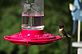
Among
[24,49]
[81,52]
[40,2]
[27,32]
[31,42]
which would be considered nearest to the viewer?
[31,42]

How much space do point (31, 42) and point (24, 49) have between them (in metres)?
4.47

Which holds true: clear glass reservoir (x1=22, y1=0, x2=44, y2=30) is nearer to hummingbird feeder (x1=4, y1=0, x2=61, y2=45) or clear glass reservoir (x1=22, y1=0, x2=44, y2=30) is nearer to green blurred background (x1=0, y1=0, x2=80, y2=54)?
hummingbird feeder (x1=4, y1=0, x2=61, y2=45)

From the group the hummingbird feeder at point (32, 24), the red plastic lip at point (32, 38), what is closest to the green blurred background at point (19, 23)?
the hummingbird feeder at point (32, 24)

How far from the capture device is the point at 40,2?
3723mm

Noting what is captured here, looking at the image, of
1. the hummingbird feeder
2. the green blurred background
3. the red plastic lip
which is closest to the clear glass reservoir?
the hummingbird feeder

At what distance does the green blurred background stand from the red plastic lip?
3.92 metres

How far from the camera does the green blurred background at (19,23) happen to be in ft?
25.0

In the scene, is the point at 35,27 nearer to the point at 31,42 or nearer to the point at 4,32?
the point at 31,42

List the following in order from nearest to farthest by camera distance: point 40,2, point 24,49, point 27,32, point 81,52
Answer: point 27,32 < point 40,2 < point 81,52 < point 24,49

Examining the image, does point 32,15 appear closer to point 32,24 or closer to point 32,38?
point 32,24

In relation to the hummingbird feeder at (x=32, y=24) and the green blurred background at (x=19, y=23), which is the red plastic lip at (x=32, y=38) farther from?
the green blurred background at (x=19, y=23)

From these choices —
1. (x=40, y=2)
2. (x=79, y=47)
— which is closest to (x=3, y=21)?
(x=79, y=47)

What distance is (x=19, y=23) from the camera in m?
Answer: 7.68

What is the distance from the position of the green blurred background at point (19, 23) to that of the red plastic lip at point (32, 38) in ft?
12.9
